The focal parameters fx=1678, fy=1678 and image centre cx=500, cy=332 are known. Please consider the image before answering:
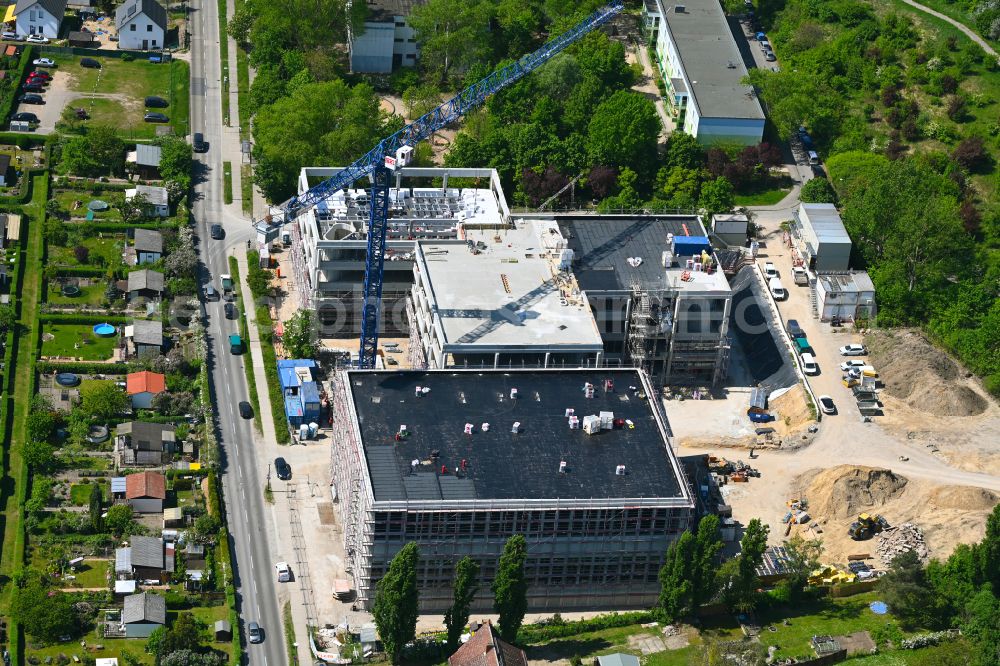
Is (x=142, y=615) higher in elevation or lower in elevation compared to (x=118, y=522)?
lower

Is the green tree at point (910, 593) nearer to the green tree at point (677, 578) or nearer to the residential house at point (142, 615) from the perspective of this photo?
the green tree at point (677, 578)

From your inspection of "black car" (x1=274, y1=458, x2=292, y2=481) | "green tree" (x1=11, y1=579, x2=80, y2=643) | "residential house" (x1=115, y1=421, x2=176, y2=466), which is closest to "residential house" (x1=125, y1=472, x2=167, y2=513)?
"residential house" (x1=115, y1=421, x2=176, y2=466)

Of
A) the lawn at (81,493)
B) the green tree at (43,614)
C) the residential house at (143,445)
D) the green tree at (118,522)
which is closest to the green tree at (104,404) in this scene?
the residential house at (143,445)

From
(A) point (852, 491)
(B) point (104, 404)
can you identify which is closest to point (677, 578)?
(A) point (852, 491)

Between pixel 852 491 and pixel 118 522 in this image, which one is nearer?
pixel 118 522

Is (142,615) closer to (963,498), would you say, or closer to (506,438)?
(506,438)

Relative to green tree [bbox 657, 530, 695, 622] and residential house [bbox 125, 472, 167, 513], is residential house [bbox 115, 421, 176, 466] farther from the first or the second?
green tree [bbox 657, 530, 695, 622]

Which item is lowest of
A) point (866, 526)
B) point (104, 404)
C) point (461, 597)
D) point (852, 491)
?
point (866, 526)
